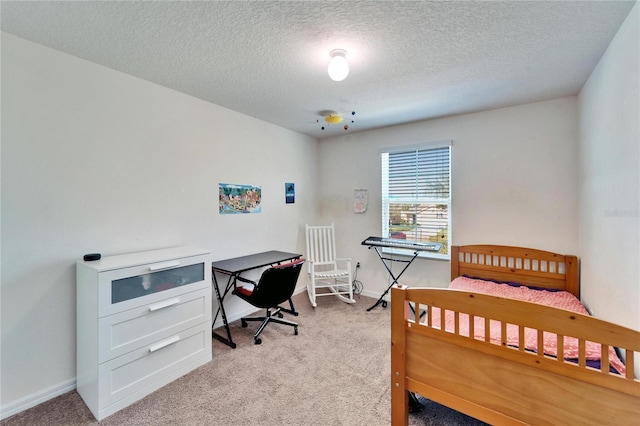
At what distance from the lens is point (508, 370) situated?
4.09 feet

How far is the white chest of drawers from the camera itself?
1793 mm

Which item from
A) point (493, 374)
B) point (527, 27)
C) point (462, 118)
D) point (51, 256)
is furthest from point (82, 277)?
point (462, 118)

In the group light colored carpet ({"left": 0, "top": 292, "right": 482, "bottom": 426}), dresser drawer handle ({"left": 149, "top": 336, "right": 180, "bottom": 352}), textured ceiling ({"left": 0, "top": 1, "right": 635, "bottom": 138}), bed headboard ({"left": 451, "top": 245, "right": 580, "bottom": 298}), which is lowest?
light colored carpet ({"left": 0, "top": 292, "right": 482, "bottom": 426})

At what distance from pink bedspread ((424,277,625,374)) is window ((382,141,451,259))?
2.50 feet

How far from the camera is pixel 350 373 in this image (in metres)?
2.19

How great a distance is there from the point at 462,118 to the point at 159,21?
3.18 metres

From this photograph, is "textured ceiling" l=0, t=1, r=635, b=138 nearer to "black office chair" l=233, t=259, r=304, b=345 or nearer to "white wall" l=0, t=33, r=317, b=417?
"white wall" l=0, t=33, r=317, b=417

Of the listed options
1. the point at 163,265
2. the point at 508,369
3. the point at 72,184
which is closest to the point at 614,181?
the point at 508,369

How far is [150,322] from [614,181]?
133 inches

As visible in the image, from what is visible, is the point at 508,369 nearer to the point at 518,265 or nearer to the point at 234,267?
the point at 518,265

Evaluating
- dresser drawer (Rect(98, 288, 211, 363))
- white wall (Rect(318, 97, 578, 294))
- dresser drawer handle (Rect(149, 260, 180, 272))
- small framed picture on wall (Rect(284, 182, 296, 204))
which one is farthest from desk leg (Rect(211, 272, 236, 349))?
white wall (Rect(318, 97, 578, 294))

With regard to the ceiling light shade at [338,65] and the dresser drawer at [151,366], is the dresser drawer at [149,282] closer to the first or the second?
the dresser drawer at [151,366]

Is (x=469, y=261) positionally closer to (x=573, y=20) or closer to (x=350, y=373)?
(x=350, y=373)

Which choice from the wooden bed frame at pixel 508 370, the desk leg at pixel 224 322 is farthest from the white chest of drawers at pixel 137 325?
the wooden bed frame at pixel 508 370
